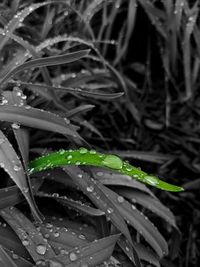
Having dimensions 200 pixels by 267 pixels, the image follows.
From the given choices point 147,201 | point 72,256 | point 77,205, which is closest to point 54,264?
point 72,256

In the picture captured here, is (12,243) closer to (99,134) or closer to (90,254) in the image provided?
(90,254)

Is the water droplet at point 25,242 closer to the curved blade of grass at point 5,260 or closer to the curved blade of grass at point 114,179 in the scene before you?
the curved blade of grass at point 5,260

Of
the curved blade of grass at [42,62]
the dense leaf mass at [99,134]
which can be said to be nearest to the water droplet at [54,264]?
the dense leaf mass at [99,134]

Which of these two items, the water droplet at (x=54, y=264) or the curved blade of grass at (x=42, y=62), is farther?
the curved blade of grass at (x=42, y=62)

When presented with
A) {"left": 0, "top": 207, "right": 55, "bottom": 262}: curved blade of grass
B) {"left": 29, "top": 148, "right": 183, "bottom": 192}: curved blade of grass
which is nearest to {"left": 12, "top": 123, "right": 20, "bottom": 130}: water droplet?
{"left": 29, "top": 148, "right": 183, "bottom": 192}: curved blade of grass

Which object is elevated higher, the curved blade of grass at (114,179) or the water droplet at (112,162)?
the water droplet at (112,162)

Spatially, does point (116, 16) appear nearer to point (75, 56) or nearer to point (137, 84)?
point (137, 84)
